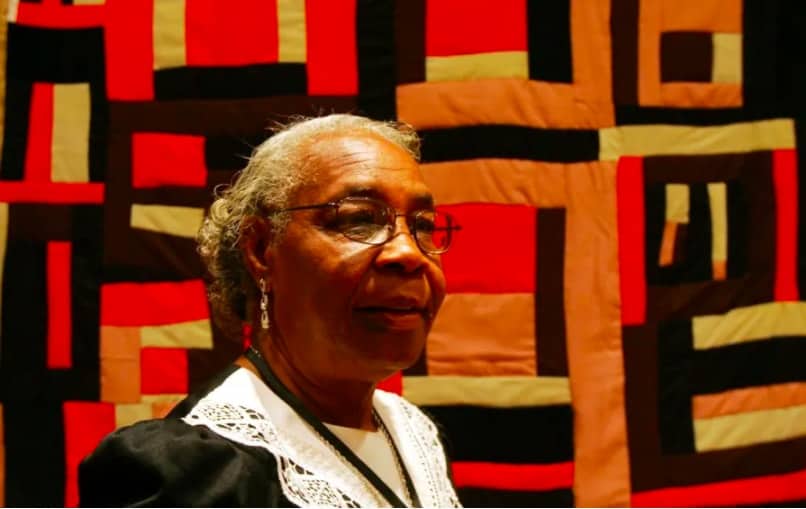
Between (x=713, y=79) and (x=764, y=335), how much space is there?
0.61 metres

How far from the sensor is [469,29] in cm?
169

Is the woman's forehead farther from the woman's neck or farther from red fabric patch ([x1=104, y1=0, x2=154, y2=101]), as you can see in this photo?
red fabric patch ([x1=104, y1=0, x2=154, y2=101])

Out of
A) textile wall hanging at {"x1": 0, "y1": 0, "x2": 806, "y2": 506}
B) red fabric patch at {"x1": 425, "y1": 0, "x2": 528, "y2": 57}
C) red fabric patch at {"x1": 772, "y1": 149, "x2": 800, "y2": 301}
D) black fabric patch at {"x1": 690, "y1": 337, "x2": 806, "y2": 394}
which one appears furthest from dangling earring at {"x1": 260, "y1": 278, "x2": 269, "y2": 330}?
red fabric patch at {"x1": 772, "y1": 149, "x2": 800, "y2": 301}

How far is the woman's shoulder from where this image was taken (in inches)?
30.6

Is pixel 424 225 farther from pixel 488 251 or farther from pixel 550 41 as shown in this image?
pixel 550 41

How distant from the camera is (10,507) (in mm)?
1568

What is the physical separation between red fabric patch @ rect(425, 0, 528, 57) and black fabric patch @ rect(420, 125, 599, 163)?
18cm

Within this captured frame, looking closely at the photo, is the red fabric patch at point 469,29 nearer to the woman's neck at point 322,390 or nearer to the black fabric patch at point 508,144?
the black fabric patch at point 508,144

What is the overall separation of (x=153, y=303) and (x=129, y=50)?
1.81ft

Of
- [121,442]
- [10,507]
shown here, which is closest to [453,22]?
[121,442]

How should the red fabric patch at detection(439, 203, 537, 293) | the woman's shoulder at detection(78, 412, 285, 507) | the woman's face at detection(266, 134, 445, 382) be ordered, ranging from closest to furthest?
the woman's shoulder at detection(78, 412, 285, 507)
the woman's face at detection(266, 134, 445, 382)
the red fabric patch at detection(439, 203, 537, 293)

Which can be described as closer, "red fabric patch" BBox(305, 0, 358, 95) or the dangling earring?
the dangling earring

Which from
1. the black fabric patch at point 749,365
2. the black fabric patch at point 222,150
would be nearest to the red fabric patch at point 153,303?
the black fabric patch at point 222,150

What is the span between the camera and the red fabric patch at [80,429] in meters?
1.58
